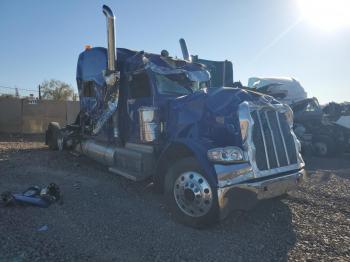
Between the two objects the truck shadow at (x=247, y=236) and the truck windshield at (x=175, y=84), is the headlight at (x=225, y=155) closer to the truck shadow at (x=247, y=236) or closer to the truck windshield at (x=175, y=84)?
the truck shadow at (x=247, y=236)

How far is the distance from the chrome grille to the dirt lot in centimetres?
95

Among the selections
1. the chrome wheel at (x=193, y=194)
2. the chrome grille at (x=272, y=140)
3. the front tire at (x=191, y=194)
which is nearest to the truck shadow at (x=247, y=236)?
the front tire at (x=191, y=194)

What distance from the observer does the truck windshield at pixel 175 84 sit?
21.8 ft

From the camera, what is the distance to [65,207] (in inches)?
222

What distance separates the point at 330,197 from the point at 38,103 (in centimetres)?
1730

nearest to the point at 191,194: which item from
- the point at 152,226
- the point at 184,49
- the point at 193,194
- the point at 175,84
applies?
the point at 193,194

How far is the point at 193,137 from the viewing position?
18.3ft

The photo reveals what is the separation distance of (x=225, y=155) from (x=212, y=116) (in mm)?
911

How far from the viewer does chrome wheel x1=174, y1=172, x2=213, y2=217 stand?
482 cm

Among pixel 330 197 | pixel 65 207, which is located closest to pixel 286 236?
pixel 330 197

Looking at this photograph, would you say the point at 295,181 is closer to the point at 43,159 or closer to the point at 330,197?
the point at 330,197

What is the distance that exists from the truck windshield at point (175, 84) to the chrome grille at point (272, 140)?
1991 millimetres

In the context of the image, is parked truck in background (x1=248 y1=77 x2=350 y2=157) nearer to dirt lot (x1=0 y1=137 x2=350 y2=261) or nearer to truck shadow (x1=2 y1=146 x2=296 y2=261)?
dirt lot (x1=0 y1=137 x2=350 y2=261)

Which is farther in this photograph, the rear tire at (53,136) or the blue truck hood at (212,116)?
the rear tire at (53,136)
